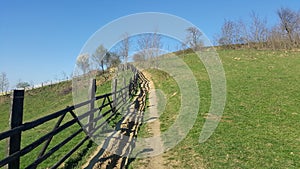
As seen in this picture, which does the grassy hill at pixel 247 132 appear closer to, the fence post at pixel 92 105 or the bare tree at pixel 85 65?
the fence post at pixel 92 105

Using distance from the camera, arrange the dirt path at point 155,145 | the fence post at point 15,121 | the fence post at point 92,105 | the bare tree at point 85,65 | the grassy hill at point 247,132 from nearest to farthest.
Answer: the fence post at point 15,121, the dirt path at point 155,145, the grassy hill at point 247,132, the fence post at point 92,105, the bare tree at point 85,65

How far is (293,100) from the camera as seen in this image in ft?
44.3

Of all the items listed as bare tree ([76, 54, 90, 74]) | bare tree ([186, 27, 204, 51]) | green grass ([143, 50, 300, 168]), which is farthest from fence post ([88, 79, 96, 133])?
bare tree ([186, 27, 204, 51])

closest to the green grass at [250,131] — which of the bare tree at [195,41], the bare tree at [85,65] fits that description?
the bare tree at [85,65]

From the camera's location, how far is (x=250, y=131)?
8367 mm

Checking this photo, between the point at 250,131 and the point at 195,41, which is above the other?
the point at 195,41

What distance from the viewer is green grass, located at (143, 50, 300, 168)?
5.89m

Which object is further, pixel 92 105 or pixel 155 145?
pixel 92 105

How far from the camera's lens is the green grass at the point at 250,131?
589 cm

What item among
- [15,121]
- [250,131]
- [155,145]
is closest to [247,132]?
[250,131]

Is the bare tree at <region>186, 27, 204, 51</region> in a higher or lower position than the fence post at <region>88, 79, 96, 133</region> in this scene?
higher

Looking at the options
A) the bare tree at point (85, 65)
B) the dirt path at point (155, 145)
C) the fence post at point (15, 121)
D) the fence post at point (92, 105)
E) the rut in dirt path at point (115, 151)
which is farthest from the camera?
the bare tree at point (85, 65)

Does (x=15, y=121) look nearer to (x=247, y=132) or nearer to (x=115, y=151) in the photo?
Result: (x=115, y=151)

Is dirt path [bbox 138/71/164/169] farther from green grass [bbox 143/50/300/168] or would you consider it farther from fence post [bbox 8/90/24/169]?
fence post [bbox 8/90/24/169]
